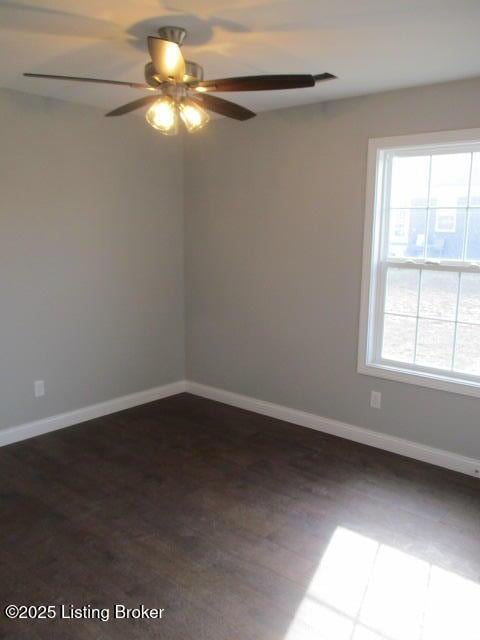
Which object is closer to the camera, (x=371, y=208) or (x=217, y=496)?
(x=217, y=496)

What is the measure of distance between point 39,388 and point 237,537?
1.98 metres

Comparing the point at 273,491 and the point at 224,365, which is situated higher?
the point at 224,365

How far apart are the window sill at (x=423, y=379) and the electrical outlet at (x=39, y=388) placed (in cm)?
235

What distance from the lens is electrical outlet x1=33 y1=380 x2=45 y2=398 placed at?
3701mm

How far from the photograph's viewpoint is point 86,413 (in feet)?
13.3

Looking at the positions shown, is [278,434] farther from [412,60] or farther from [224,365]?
[412,60]

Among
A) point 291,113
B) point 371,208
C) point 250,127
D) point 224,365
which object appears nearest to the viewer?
point 371,208

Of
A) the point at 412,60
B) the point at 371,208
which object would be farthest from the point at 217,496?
the point at 412,60

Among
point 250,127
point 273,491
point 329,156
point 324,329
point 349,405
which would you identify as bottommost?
point 273,491

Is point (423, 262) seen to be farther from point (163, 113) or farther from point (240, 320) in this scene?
point (163, 113)

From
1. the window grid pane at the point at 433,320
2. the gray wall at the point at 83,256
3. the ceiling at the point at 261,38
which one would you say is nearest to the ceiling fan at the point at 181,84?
the ceiling at the point at 261,38

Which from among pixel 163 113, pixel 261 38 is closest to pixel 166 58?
pixel 163 113

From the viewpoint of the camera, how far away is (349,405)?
12.2 feet

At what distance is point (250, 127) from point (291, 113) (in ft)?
1.28
